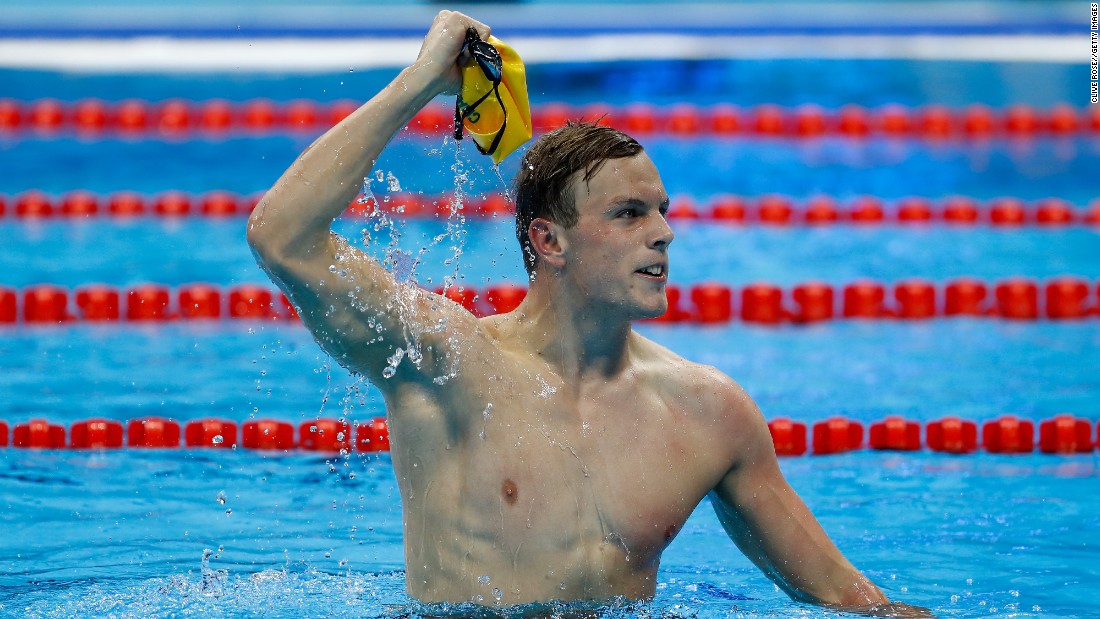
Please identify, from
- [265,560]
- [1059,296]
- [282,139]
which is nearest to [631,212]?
[265,560]

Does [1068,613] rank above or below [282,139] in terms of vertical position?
below

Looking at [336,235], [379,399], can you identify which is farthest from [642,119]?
[336,235]

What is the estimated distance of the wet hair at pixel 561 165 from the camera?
2.59 m

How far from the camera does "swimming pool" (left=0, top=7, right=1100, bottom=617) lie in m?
3.74

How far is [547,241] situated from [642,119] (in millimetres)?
7147

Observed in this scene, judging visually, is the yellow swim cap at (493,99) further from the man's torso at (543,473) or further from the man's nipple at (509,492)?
the man's nipple at (509,492)

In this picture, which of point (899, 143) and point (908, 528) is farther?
point (899, 143)

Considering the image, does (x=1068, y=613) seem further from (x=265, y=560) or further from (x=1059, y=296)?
(x=1059, y=296)

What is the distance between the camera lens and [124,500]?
4.37 m

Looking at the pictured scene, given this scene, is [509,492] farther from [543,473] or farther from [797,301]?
[797,301]

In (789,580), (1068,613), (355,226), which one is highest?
(355,226)

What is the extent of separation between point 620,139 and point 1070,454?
294cm

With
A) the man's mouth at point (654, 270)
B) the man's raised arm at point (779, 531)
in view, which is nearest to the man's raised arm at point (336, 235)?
the man's mouth at point (654, 270)

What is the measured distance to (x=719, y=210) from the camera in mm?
8125
